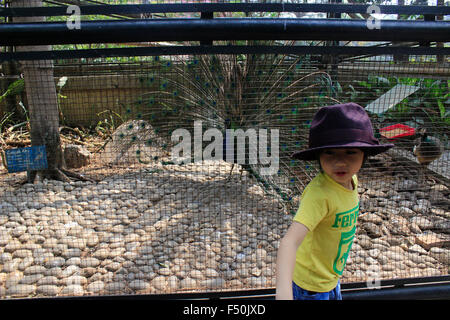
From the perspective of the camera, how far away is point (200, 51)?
1.90 metres

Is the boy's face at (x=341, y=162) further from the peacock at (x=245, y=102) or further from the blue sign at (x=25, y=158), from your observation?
the peacock at (x=245, y=102)

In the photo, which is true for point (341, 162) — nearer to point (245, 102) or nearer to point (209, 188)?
point (245, 102)

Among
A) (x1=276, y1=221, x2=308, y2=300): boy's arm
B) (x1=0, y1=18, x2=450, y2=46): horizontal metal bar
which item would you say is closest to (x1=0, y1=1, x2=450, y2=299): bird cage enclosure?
(x1=0, y1=18, x2=450, y2=46): horizontal metal bar

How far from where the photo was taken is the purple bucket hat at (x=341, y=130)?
1312mm

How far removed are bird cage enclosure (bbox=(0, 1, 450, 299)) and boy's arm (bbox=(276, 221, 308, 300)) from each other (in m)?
1.12

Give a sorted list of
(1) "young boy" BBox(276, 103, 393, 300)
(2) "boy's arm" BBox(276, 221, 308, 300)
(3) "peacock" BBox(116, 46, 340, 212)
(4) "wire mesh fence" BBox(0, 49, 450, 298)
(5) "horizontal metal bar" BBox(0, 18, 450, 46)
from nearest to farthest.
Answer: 1. (2) "boy's arm" BBox(276, 221, 308, 300)
2. (1) "young boy" BBox(276, 103, 393, 300)
3. (5) "horizontal metal bar" BBox(0, 18, 450, 46)
4. (4) "wire mesh fence" BBox(0, 49, 450, 298)
5. (3) "peacock" BBox(116, 46, 340, 212)

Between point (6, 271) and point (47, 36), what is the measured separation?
6.73 feet

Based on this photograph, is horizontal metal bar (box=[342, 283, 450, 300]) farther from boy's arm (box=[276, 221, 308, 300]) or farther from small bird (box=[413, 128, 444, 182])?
small bird (box=[413, 128, 444, 182])

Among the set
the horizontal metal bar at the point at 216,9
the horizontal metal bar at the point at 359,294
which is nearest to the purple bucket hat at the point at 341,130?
the horizontal metal bar at the point at 216,9

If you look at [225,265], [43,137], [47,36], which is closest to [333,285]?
[225,265]

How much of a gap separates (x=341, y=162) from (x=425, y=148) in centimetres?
345

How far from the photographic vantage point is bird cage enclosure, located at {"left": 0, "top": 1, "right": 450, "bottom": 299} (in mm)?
1860

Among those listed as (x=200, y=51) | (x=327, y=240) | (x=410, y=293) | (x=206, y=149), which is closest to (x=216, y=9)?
(x=200, y=51)

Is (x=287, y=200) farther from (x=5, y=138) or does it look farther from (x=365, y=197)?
(x=5, y=138)
